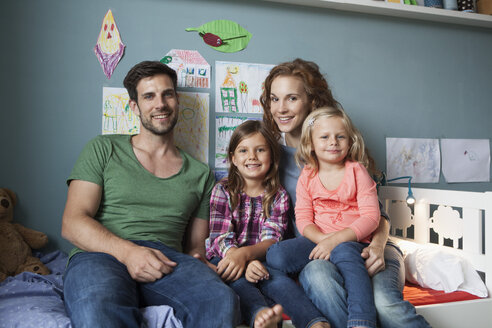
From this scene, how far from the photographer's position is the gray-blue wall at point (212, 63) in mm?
1657

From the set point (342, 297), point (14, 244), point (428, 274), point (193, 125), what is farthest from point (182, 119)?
point (428, 274)

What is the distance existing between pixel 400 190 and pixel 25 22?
A: 1860 mm

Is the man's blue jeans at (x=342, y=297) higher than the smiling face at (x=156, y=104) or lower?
lower

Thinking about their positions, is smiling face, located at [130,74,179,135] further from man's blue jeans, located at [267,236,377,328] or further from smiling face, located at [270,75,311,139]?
man's blue jeans, located at [267,236,377,328]

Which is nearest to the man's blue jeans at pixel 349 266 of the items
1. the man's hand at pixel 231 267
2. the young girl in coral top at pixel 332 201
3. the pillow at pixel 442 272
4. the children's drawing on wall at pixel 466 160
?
the young girl in coral top at pixel 332 201

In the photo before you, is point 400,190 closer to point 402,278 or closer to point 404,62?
point 402,278

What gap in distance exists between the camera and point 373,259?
1.28 m

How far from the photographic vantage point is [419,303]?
1348 mm

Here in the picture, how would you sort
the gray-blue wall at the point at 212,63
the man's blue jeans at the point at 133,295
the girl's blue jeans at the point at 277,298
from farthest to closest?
the gray-blue wall at the point at 212,63 → the girl's blue jeans at the point at 277,298 → the man's blue jeans at the point at 133,295

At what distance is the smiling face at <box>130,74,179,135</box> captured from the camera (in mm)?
1555

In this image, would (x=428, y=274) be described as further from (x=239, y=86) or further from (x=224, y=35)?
(x=224, y=35)

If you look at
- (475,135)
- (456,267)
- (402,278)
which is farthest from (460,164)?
(402,278)

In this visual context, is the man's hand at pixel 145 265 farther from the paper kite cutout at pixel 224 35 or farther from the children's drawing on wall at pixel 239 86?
the paper kite cutout at pixel 224 35

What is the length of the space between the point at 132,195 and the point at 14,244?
52 centimetres
